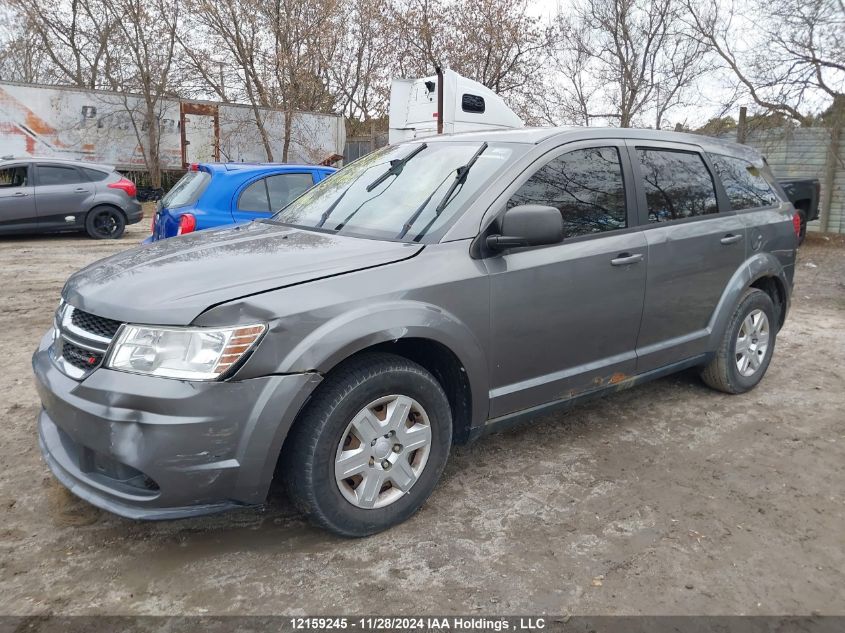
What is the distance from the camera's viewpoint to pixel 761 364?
471cm

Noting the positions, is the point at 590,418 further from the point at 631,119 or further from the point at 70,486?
the point at 631,119

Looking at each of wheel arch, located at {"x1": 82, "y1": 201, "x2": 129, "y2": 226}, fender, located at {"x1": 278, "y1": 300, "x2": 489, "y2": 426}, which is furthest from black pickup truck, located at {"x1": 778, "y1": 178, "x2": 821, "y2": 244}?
wheel arch, located at {"x1": 82, "y1": 201, "x2": 129, "y2": 226}

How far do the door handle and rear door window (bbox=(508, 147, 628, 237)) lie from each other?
17cm

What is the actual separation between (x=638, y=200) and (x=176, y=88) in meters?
20.5

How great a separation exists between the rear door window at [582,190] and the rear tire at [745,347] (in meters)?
1.37

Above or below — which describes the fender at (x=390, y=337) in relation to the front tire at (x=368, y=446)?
above

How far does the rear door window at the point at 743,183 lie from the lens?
4.37 metres

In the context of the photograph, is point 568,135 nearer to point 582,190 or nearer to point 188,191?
point 582,190

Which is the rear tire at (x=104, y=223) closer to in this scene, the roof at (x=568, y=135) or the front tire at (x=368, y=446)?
the roof at (x=568, y=135)

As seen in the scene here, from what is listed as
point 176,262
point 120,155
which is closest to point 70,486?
point 176,262

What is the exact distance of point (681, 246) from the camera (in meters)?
3.85

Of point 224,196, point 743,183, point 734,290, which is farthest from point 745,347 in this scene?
point 224,196

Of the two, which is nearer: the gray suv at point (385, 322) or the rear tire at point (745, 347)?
the gray suv at point (385, 322)

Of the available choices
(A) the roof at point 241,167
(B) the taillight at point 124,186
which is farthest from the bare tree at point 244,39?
(A) the roof at point 241,167
